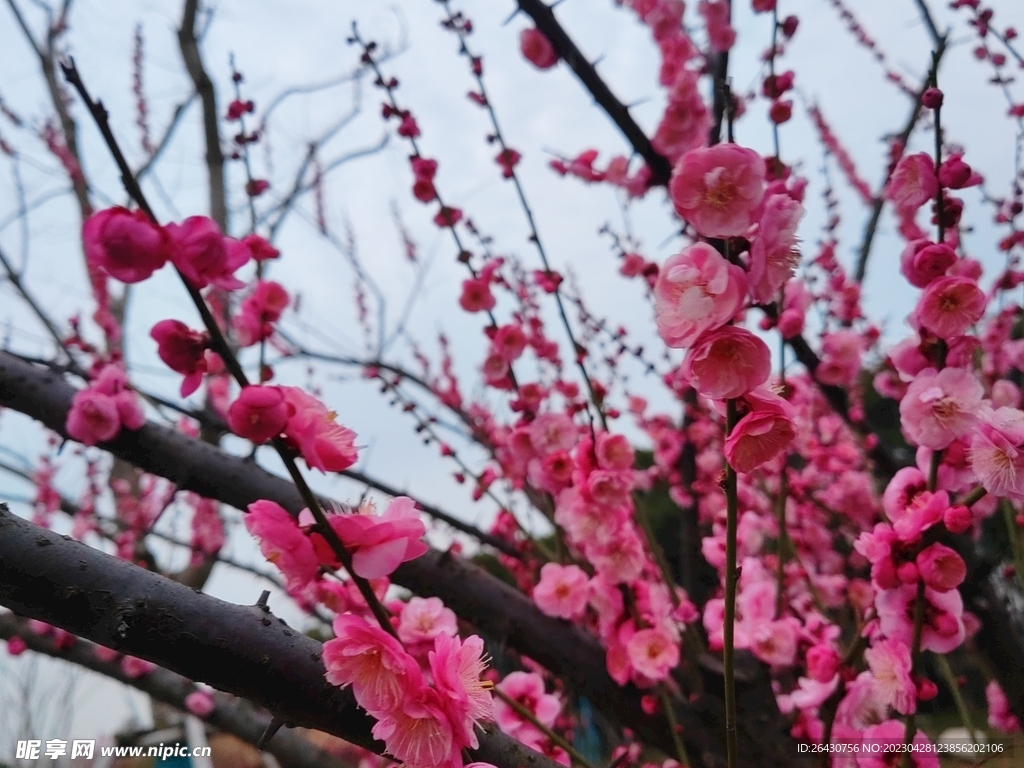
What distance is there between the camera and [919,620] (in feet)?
2.69

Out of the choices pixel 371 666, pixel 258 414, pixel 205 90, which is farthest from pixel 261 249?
pixel 205 90

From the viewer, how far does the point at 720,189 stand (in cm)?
56

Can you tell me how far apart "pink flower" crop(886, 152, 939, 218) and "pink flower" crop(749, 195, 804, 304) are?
1.41 ft

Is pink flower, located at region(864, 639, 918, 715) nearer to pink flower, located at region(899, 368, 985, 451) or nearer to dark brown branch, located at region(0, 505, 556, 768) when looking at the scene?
pink flower, located at region(899, 368, 985, 451)

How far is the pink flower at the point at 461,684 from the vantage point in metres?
0.60

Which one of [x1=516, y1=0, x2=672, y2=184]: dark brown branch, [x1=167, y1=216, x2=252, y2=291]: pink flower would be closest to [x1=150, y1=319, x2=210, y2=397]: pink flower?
[x1=167, y1=216, x2=252, y2=291]: pink flower

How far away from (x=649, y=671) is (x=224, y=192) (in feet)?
11.1

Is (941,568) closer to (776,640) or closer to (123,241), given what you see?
(776,640)

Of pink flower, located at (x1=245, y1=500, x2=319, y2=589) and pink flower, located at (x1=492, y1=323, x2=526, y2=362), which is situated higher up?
pink flower, located at (x1=492, y1=323, x2=526, y2=362)

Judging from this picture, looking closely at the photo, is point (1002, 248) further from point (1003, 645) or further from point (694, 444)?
point (694, 444)

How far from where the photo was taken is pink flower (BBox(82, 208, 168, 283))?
1.81ft

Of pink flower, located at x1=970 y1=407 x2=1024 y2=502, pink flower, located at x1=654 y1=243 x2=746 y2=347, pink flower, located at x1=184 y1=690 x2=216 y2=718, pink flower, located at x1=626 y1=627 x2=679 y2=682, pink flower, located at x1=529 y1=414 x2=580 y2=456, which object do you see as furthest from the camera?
pink flower, located at x1=184 y1=690 x2=216 y2=718

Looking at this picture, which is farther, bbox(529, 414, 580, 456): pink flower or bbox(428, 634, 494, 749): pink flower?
bbox(529, 414, 580, 456): pink flower

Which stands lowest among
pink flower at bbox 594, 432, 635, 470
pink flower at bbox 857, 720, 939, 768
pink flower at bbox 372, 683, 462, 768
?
pink flower at bbox 372, 683, 462, 768
